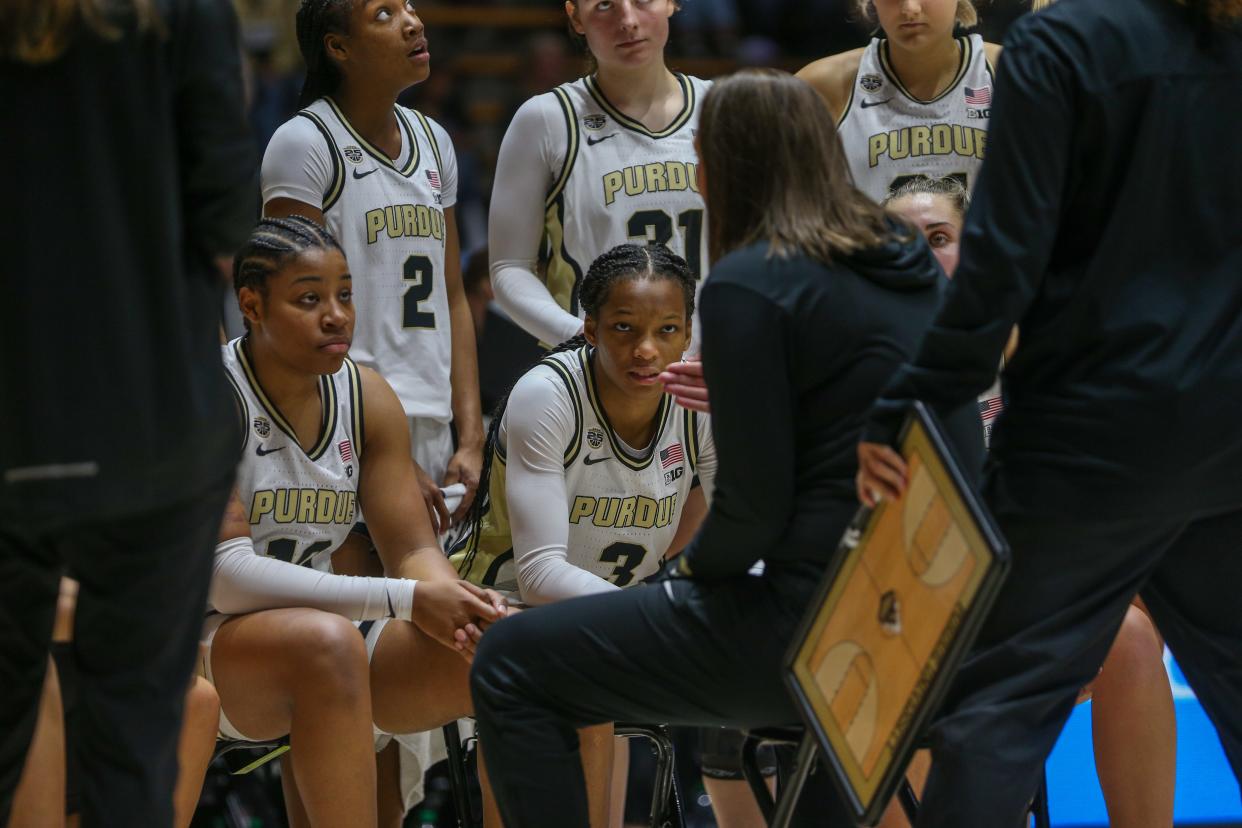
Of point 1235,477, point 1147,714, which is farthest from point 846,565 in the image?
point 1147,714

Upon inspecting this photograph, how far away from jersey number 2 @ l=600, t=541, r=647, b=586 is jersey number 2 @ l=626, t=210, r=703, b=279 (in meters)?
0.75

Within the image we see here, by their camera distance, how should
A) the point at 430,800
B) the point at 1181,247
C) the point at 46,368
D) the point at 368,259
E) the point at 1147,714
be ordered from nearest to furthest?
1. the point at 46,368
2. the point at 1181,247
3. the point at 1147,714
4. the point at 368,259
5. the point at 430,800

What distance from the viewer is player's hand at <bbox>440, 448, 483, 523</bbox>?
4.11 meters

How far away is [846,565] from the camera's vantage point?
7.97ft

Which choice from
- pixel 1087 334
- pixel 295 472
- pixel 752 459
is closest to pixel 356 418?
pixel 295 472

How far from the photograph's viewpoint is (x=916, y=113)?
4039 millimetres

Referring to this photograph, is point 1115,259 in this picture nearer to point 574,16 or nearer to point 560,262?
point 560,262

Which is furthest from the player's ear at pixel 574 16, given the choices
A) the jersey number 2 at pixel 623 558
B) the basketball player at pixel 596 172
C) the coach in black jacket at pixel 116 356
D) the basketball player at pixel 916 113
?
the coach in black jacket at pixel 116 356

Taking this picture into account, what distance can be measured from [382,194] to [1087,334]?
2.10 m

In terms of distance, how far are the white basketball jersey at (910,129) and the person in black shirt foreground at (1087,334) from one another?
157cm

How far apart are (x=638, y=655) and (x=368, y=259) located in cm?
175

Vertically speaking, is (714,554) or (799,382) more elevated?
(799,382)

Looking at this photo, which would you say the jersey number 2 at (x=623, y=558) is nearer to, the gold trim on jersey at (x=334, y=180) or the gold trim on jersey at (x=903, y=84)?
the gold trim on jersey at (x=334, y=180)

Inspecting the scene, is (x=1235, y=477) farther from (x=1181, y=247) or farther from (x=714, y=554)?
(x=714, y=554)
